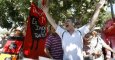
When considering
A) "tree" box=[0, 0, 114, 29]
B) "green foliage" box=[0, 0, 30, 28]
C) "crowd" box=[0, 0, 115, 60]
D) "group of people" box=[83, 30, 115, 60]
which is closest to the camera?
"crowd" box=[0, 0, 115, 60]

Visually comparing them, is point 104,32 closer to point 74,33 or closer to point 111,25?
point 111,25

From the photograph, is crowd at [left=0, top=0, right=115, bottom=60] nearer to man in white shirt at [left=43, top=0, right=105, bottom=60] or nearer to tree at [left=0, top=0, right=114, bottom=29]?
man in white shirt at [left=43, top=0, right=105, bottom=60]

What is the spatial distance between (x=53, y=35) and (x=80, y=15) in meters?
10.3

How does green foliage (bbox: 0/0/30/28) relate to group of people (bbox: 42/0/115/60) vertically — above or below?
above

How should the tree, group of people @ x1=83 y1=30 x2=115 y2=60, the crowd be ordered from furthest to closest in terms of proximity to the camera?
1. the tree
2. group of people @ x1=83 y1=30 x2=115 y2=60
3. the crowd

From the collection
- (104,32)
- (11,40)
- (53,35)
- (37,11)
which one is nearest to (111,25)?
(104,32)

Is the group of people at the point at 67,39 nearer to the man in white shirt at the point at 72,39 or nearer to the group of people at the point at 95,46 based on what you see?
the man in white shirt at the point at 72,39

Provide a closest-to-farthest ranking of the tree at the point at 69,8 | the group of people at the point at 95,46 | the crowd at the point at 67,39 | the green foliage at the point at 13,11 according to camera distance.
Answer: the crowd at the point at 67,39
the group of people at the point at 95,46
the tree at the point at 69,8
the green foliage at the point at 13,11

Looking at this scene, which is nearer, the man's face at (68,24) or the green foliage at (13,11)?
the man's face at (68,24)

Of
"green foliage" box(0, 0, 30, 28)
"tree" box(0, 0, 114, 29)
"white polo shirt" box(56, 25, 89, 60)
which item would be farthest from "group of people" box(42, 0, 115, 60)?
"green foliage" box(0, 0, 30, 28)

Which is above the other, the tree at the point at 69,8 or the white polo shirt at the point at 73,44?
the tree at the point at 69,8

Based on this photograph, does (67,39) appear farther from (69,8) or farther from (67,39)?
(69,8)

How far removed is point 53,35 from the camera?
24.3 ft

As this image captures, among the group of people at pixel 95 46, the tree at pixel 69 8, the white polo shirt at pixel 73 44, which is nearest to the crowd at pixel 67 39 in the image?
the white polo shirt at pixel 73 44
